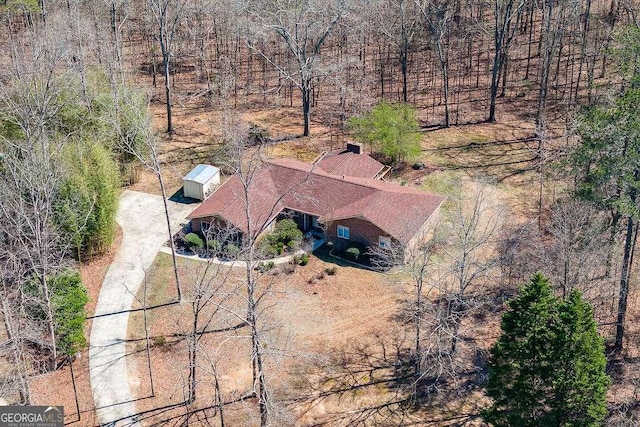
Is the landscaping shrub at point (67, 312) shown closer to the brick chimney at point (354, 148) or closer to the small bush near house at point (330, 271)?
the small bush near house at point (330, 271)

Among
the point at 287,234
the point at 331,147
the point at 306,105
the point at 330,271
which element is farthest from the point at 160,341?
the point at 306,105

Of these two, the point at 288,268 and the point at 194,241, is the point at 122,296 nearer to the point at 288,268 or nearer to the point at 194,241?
the point at 194,241

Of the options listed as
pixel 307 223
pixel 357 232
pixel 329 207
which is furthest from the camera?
pixel 307 223

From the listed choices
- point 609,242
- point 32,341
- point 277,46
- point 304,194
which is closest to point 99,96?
point 304,194

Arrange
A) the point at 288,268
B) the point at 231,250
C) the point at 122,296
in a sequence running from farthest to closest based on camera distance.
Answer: the point at 231,250 < the point at 288,268 < the point at 122,296

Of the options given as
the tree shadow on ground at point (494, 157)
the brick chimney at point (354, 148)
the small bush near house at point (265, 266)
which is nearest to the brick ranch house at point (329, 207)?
the small bush near house at point (265, 266)

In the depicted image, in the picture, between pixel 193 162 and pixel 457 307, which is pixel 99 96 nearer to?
pixel 193 162
